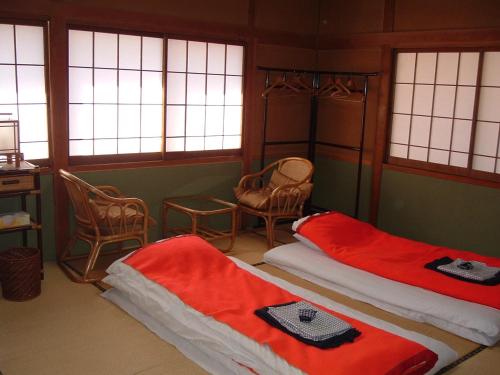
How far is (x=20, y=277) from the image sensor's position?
383 centimetres

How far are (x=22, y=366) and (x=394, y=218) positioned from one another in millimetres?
3863

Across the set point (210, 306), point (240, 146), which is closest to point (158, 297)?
point (210, 306)

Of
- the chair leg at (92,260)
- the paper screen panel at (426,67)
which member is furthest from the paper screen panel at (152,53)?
the paper screen panel at (426,67)

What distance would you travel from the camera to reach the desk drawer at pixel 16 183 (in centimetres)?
392

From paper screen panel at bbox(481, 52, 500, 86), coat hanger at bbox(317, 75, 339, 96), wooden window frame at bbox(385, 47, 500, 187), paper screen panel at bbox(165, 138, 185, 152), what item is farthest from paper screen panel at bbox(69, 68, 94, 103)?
paper screen panel at bbox(481, 52, 500, 86)

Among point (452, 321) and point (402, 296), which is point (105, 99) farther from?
point (452, 321)

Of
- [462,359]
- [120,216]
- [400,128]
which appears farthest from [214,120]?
[462,359]

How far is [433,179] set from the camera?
531 cm

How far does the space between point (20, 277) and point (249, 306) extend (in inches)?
65.2

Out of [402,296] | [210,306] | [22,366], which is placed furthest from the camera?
[402,296]

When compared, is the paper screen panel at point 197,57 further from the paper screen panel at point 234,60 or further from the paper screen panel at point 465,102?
the paper screen panel at point 465,102

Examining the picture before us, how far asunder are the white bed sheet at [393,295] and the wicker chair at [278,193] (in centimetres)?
54

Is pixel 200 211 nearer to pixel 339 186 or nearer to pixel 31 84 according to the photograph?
pixel 31 84

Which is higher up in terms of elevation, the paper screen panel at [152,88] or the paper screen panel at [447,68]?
the paper screen panel at [447,68]
